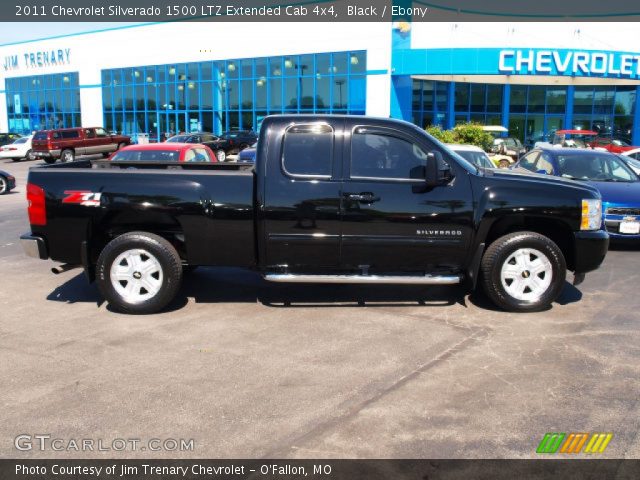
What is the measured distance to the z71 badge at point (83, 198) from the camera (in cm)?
587

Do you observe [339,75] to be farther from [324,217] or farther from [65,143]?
[324,217]

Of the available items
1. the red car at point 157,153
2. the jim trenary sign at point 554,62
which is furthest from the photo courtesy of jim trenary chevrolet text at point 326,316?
the jim trenary sign at point 554,62

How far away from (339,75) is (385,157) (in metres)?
28.6

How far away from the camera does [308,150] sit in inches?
232

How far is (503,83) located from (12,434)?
123 ft

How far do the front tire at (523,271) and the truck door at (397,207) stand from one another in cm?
37

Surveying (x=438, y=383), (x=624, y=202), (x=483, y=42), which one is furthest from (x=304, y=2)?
(x=438, y=383)

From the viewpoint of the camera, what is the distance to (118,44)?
137 feet

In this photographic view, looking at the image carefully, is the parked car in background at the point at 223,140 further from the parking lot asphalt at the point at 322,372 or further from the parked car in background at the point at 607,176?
the parking lot asphalt at the point at 322,372

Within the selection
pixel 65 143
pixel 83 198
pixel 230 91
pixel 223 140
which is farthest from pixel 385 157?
pixel 230 91

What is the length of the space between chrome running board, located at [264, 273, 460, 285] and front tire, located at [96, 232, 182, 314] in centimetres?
100

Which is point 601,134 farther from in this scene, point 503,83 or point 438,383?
point 438,383

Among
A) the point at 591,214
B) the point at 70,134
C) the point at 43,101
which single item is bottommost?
the point at 591,214

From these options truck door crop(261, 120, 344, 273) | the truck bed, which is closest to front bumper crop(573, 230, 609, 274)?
truck door crop(261, 120, 344, 273)
